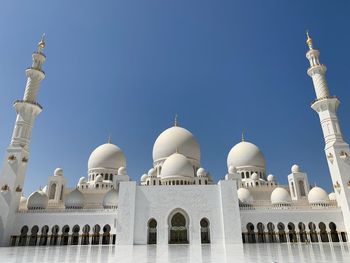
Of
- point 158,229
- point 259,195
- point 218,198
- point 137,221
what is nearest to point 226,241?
point 218,198

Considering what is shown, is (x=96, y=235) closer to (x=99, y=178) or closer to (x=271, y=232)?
(x=99, y=178)

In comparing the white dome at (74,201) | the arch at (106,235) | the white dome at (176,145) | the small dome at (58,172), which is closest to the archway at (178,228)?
the arch at (106,235)

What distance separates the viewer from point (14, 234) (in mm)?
23688

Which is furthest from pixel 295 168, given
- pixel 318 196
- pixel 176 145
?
pixel 176 145

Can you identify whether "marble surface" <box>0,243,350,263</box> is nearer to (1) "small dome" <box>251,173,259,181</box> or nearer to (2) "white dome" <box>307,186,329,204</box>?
(2) "white dome" <box>307,186,329,204</box>

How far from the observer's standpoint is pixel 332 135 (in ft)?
82.4

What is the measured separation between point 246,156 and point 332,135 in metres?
11.6

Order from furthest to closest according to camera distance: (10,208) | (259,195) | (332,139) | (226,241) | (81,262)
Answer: (259,195), (332,139), (10,208), (226,241), (81,262)

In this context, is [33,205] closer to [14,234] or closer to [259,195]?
[14,234]

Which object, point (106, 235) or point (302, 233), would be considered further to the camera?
point (106, 235)

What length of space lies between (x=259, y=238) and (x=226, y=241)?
4385mm

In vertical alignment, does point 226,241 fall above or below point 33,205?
below

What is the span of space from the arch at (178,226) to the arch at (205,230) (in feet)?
4.27

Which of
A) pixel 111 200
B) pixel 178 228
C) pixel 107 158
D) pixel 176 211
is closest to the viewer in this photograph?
pixel 178 228
